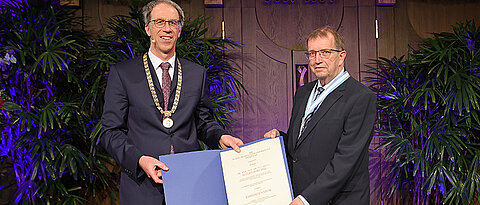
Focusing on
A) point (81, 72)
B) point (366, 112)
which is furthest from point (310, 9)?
point (366, 112)

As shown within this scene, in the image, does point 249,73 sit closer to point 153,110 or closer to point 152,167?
point 153,110

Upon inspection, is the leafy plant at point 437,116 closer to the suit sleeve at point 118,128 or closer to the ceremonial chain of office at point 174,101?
the ceremonial chain of office at point 174,101

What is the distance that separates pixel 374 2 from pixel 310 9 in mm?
649

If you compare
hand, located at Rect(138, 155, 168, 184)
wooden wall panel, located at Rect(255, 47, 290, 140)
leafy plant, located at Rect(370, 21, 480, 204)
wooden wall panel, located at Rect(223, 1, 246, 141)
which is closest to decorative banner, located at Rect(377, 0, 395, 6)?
leafy plant, located at Rect(370, 21, 480, 204)

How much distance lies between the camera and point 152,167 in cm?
160

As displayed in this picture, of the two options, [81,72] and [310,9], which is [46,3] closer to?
[81,72]

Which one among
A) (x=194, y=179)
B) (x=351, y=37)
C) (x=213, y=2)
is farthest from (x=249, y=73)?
(x=194, y=179)

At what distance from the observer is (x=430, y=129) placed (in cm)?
379

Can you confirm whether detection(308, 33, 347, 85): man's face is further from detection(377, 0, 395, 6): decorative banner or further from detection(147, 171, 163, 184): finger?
detection(377, 0, 395, 6): decorative banner

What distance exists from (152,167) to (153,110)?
10.8 inches

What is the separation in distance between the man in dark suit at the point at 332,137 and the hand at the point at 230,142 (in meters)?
0.22

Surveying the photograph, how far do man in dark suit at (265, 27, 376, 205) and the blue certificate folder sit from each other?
323 mm

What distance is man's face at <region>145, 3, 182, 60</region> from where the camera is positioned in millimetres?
1832

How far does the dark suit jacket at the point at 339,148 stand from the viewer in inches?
70.9
